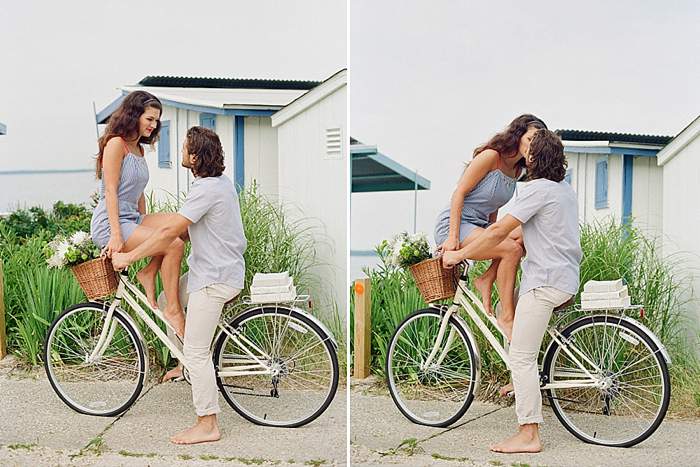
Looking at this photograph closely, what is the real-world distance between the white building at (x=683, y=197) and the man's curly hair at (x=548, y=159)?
2.28ft

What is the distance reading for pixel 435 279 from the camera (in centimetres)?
489

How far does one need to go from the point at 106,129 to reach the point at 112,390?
1414mm

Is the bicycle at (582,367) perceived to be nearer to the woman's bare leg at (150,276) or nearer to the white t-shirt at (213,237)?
the white t-shirt at (213,237)

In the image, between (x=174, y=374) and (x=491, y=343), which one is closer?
(x=491, y=343)

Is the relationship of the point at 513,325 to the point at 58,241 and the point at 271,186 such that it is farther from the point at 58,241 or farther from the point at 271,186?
the point at 58,241

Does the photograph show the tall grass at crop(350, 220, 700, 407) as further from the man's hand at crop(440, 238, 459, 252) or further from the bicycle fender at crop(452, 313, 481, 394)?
the man's hand at crop(440, 238, 459, 252)

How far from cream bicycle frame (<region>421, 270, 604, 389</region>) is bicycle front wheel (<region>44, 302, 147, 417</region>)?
160 centimetres

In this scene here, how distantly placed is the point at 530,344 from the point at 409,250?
84 centimetres

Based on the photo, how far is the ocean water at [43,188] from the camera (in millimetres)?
5324

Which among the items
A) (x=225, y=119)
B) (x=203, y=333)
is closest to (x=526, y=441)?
(x=203, y=333)

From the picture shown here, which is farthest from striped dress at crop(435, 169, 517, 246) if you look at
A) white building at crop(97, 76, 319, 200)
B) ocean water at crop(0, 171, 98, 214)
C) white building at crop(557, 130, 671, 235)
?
ocean water at crop(0, 171, 98, 214)

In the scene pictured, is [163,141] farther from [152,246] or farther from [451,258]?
[451,258]

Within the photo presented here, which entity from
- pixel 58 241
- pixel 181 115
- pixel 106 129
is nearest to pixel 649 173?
pixel 181 115

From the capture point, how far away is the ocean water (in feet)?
17.5
